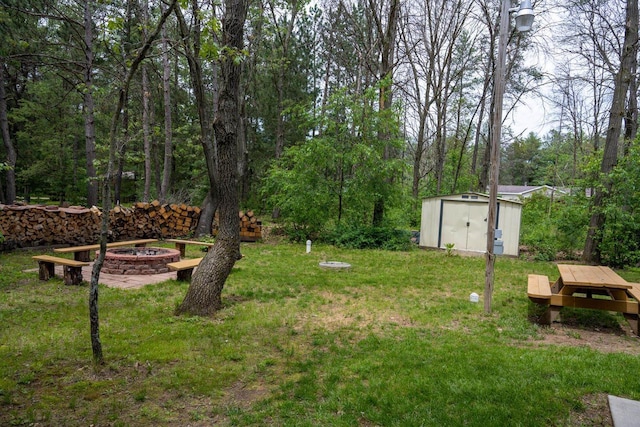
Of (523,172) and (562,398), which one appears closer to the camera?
(562,398)

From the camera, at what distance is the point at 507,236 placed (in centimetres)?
1057

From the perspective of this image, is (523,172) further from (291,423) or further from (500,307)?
(291,423)

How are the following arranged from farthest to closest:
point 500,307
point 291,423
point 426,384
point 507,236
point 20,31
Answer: point 20,31, point 507,236, point 500,307, point 426,384, point 291,423

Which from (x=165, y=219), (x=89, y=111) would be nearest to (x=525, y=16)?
(x=165, y=219)

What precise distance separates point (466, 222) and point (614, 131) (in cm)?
411

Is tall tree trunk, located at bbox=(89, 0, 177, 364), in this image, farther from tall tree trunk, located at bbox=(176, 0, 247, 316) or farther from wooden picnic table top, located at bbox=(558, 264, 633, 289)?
wooden picnic table top, located at bbox=(558, 264, 633, 289)

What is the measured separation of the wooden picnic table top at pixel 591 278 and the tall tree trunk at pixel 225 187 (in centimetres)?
414

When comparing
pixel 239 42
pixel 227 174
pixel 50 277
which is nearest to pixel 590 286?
pixel 227 174

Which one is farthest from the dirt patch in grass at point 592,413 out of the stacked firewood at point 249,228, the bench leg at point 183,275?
the stacked firewood at point 249,228

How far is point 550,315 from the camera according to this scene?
4.70 metres

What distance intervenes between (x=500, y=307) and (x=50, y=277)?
719 centimetres

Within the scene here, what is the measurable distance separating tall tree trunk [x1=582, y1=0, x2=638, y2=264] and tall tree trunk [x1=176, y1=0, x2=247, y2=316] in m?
8.77

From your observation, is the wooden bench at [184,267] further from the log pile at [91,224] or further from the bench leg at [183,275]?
the log pile at [91,224]

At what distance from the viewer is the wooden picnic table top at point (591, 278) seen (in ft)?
14.0
